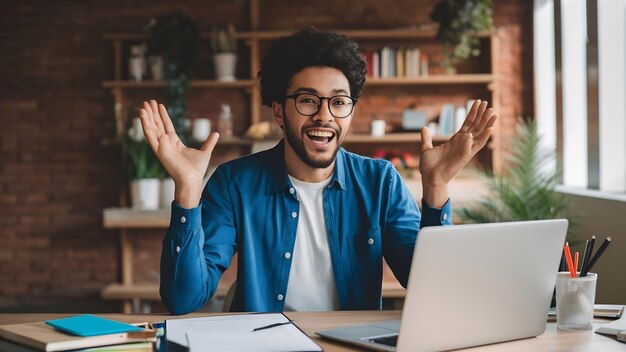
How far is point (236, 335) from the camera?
4.97 feet

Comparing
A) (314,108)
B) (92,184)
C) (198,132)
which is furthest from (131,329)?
(92,184)

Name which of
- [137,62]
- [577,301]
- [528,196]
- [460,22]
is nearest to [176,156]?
[577,301]

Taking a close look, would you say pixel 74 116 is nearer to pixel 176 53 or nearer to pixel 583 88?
pixel 176 53

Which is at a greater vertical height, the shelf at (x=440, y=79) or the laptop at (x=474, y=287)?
the shelf at (x=440, y=79)

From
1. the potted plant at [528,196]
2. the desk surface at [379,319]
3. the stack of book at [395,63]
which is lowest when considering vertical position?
the desk surface at [379,319]

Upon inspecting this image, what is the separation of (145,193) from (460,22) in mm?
2358

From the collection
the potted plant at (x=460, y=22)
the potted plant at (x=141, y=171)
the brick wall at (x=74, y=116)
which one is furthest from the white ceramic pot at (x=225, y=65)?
the potted plant at (x=460, y=22)

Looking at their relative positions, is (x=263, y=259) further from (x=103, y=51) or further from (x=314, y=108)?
(x=103, y=51)

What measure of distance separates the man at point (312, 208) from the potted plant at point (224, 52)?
328 cm

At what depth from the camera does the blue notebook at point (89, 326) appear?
1.46 m

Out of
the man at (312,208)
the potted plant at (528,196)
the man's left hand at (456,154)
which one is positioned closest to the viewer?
the man's left hand at (456,154)

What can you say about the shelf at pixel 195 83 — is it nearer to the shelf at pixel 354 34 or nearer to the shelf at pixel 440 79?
the shelf at pixel 354 34

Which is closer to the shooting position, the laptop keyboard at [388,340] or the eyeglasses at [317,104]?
the laptop keyboard at [388,340]

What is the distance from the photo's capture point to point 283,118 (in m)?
2.19
